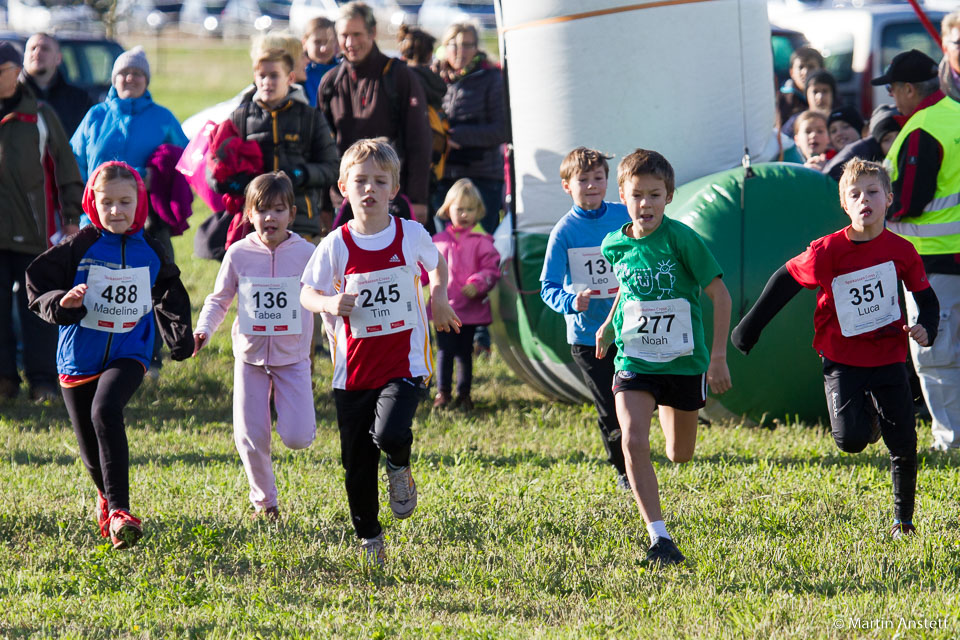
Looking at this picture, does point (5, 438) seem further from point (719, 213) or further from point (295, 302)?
point (719, 213)

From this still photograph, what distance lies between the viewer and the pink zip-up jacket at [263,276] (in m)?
6.12

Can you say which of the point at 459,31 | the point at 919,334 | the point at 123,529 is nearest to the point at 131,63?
the point at 459,31

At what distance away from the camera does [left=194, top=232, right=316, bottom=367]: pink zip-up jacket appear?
6.12 meters

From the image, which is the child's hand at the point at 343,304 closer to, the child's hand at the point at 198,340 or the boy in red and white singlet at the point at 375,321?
the boy in red and white singlet at the point at 375,321

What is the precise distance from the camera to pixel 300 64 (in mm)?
8805

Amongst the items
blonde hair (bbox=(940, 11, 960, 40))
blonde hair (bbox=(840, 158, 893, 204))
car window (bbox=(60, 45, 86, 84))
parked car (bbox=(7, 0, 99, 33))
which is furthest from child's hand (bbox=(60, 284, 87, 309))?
parked car (bbox=(7, 0, 99, 33))

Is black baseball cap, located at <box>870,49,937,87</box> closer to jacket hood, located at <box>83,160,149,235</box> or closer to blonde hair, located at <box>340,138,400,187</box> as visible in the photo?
blonde hair, located at <box>340,138,400,187</box>

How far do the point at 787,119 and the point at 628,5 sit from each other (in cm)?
395

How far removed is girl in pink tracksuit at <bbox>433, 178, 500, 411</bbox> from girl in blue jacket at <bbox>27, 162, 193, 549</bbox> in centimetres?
316

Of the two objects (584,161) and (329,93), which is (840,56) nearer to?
(329,93)

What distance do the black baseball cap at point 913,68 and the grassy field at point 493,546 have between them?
2.02m

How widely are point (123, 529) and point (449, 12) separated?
112 ft

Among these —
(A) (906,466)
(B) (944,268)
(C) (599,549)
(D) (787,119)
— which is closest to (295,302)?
(C) (599,549)

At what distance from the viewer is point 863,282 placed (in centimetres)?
553
